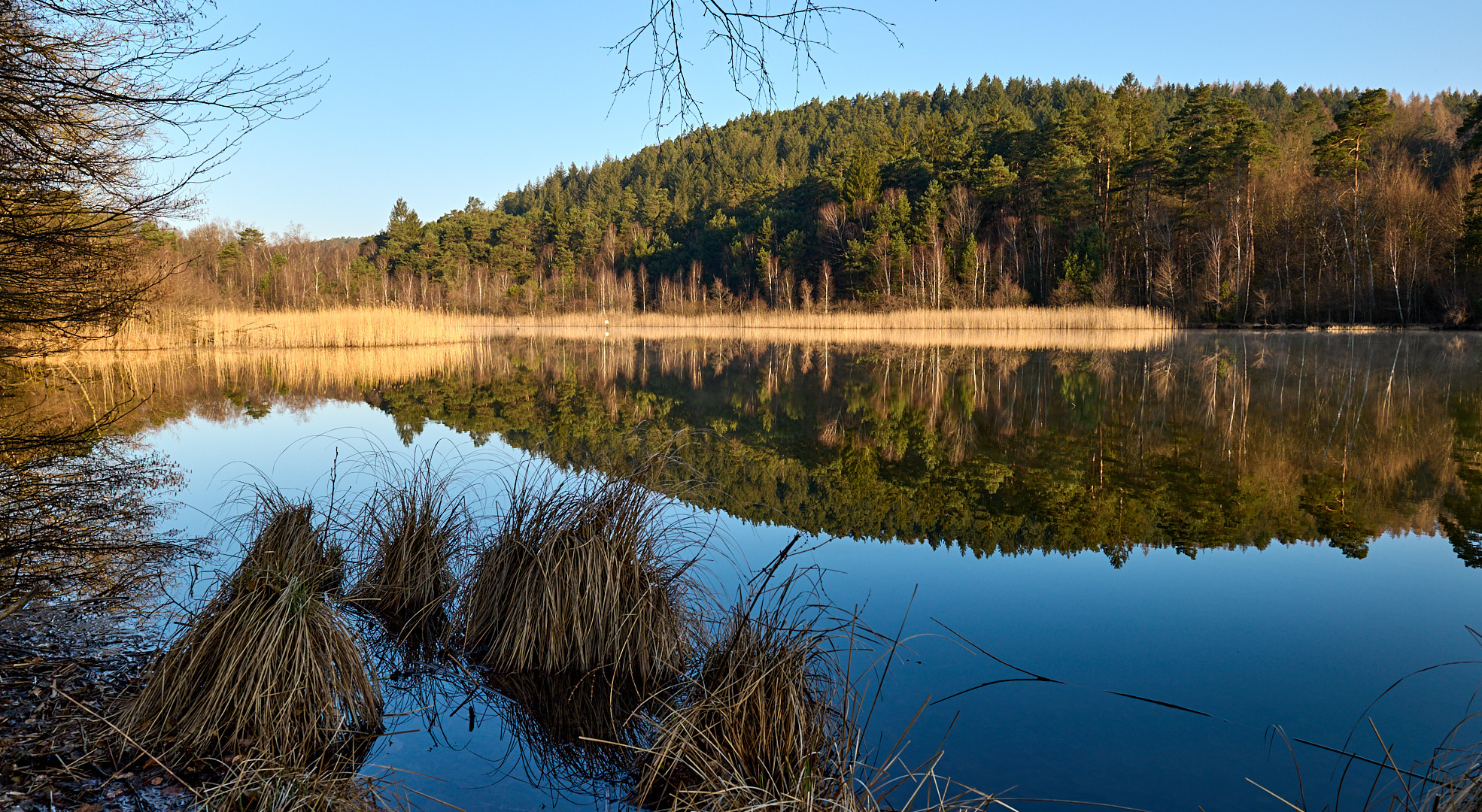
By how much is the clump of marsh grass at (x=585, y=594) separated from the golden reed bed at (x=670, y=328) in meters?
17.6

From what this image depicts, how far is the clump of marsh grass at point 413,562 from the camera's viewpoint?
12.3 ft

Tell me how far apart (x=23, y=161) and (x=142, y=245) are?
17.3ft

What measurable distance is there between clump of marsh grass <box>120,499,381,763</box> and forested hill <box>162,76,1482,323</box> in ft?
44.2

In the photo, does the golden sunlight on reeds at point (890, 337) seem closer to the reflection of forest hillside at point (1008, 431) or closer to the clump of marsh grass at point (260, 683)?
the reflection of forest hillside at point (1008, 431)

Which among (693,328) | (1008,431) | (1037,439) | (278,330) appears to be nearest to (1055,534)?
(1037,439)

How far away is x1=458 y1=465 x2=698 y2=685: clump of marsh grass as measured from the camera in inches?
122

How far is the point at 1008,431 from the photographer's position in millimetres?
8891

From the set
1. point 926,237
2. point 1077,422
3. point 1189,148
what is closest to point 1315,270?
point 1189,148

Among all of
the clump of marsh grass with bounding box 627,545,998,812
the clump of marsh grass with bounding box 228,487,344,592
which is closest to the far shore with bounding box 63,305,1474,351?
the clump of marsh grass with bounding box 228,487,344,592

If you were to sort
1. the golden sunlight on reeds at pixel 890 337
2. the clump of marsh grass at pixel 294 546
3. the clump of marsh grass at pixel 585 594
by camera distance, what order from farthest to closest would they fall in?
the golden sunlight on reeds at pixel 890 337 < the clump of marsh grass at pixel 294 546 < the clump of marsh grass at pixel 585 594

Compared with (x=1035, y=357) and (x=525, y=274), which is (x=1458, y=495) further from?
(x=525, y=274)

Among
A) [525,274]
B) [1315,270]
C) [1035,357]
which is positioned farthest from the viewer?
[525,274]

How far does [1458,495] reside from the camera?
19.2ft

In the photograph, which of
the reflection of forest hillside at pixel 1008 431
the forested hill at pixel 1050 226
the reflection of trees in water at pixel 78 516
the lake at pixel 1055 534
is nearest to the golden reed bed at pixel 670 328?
the reflection of forest hillside at pixel 1008 431
